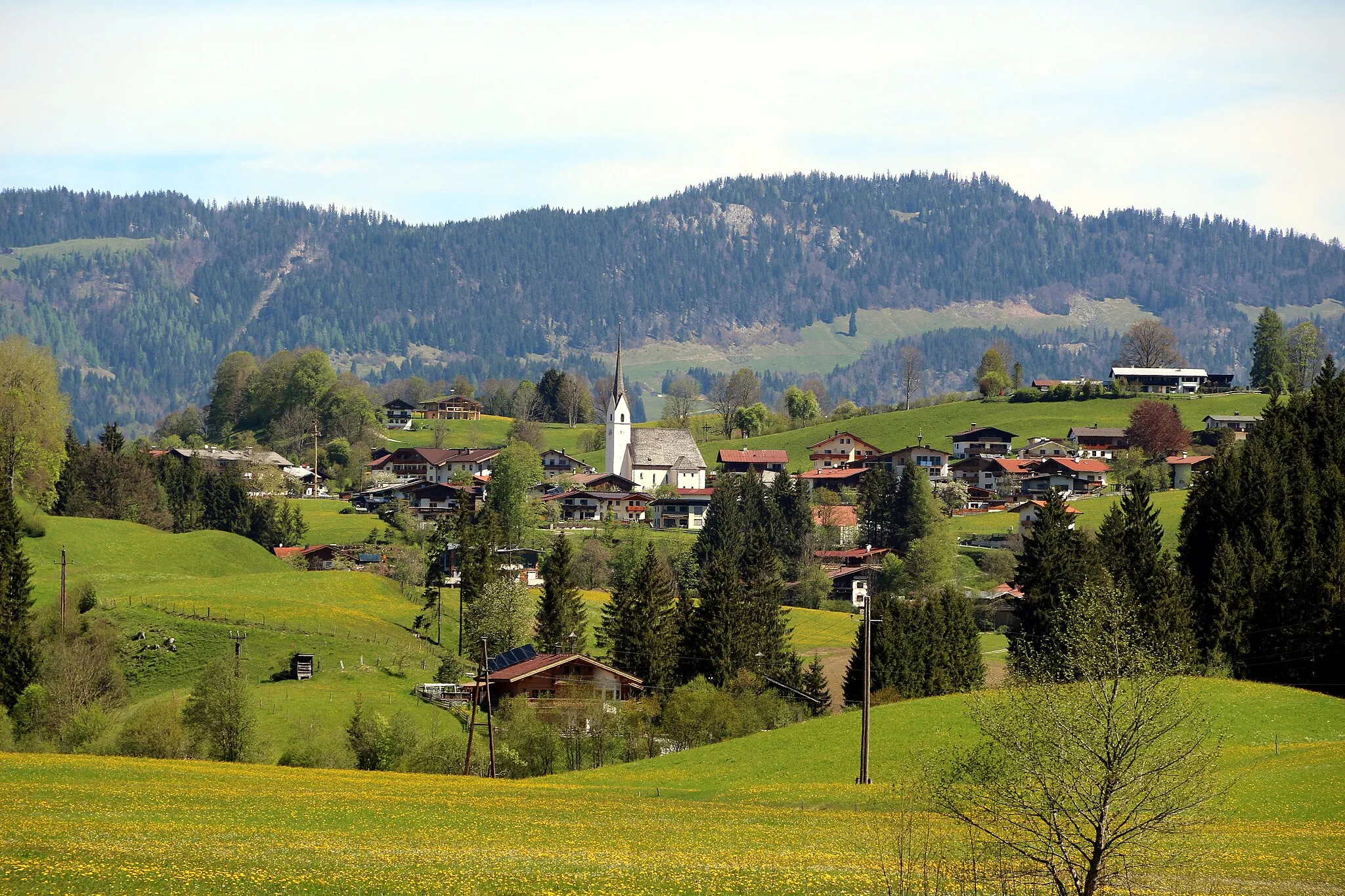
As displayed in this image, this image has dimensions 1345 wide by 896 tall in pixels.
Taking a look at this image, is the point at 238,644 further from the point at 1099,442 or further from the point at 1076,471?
the point at 1099,442

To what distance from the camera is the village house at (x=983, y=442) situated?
18488 centimetres

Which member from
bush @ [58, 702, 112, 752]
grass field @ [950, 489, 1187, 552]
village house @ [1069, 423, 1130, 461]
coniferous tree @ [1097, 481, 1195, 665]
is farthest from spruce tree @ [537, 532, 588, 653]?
village house @ [1069, 423, 1130, 461]

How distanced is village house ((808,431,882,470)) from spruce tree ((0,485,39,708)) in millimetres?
127929

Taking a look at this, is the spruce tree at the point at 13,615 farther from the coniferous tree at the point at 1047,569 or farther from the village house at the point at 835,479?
the village house at the point at 835,479

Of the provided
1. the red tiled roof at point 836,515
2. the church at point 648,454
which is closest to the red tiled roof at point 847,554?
the red tiled roof at point 836,515

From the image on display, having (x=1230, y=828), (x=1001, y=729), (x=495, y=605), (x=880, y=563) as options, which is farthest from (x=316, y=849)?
(x=880, y=563)

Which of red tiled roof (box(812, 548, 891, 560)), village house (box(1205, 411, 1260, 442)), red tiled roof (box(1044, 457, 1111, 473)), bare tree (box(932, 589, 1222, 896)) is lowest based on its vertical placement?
red tiled roof (box(812, 548, 891, 560))

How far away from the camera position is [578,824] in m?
36.2

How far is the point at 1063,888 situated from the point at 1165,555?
5959 cm

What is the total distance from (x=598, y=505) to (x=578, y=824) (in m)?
125

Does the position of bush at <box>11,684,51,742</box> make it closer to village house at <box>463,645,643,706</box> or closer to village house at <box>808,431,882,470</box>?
village house at <box>463,645,643,706</box>

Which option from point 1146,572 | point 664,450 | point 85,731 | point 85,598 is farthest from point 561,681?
point 664,450

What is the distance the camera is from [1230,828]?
36.5m

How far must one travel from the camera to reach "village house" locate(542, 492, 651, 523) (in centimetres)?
16012
